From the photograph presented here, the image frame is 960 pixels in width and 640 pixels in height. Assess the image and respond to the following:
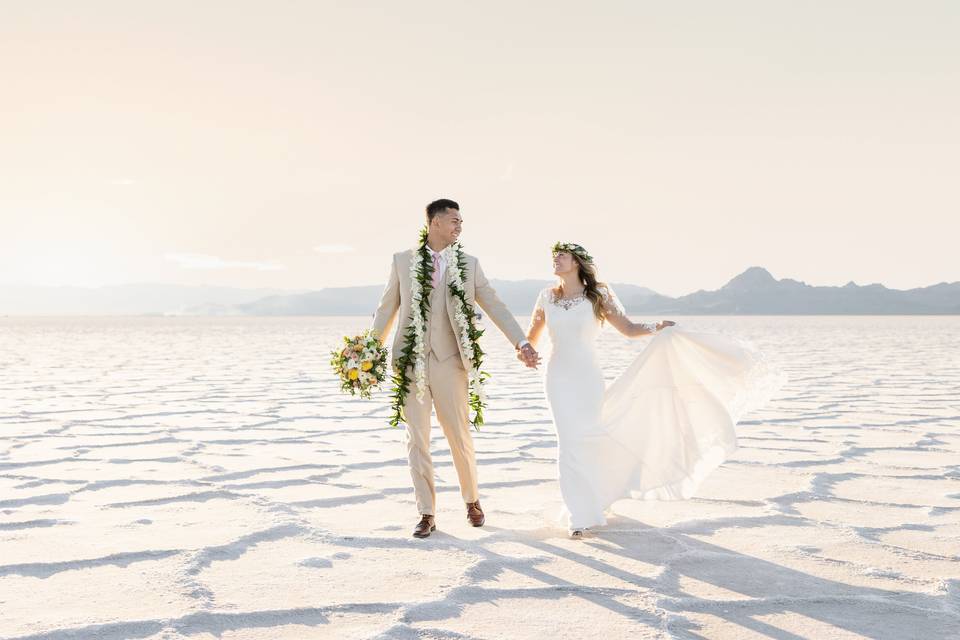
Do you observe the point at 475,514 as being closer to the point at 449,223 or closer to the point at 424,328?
the point at 424,328

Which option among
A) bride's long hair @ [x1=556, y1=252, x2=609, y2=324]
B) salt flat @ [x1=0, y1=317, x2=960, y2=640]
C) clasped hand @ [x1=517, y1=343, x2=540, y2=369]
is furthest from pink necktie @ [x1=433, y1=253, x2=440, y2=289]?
salt flat @ [x1=0, y1=317, x2=960, y2=640]

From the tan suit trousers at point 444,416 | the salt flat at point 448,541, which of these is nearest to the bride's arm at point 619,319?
the tan suit trousers at point 444,416

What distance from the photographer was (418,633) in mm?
3000

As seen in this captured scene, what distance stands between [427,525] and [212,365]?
14.3m

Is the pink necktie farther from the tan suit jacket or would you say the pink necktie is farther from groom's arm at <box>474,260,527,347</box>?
groom's arm at <box>474,260,527,347</box>

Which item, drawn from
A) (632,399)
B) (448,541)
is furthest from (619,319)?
(448,541)

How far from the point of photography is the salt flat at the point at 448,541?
3.15m

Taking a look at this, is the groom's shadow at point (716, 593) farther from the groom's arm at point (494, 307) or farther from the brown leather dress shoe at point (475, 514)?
the groom's arm at point (494, 307)

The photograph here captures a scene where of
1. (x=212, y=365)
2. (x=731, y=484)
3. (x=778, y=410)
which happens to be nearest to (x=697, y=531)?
(x=731, y=484)

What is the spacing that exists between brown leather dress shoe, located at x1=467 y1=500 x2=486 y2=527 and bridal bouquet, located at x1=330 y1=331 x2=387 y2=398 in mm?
773

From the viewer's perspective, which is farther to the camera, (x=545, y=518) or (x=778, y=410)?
(x=778, y=410)

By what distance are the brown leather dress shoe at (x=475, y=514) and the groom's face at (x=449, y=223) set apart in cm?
133

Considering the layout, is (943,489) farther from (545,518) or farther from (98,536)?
(98,536)

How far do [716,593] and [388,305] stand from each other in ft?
7.03
